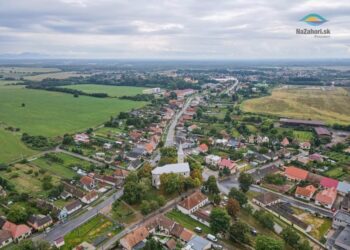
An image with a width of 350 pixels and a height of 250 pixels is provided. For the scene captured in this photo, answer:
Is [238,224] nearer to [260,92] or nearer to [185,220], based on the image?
[185,220]

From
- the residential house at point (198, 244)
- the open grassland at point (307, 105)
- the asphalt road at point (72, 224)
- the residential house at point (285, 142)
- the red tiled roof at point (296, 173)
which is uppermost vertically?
the open grassland at point (307, 105)

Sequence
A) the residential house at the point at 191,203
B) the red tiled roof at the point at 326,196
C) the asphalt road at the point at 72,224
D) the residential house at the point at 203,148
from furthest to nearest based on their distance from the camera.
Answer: the residential house at the point at 203,148 < the red tiled roof at the point at 326,196 < the residential house at the point at 191,203 < the asphalt road at the point at 72,224

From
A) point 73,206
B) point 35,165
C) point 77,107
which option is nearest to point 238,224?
point 73,206

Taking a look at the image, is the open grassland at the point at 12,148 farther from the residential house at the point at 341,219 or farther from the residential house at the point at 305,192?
the residential house at the point at 341,219

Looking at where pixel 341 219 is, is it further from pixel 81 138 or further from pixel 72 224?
pixel 81 138

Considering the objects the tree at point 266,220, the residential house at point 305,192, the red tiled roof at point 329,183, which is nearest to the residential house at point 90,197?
the tree at point 266,220

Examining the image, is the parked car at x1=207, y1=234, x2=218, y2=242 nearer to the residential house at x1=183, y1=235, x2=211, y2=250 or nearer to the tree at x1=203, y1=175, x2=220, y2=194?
the residential house at x1=183, y1=235, x2=211, y2=250

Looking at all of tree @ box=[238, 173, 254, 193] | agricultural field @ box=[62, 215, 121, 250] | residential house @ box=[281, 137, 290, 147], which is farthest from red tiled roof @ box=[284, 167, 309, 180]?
agricultural field @ box=[62, 215, 121, 250]
